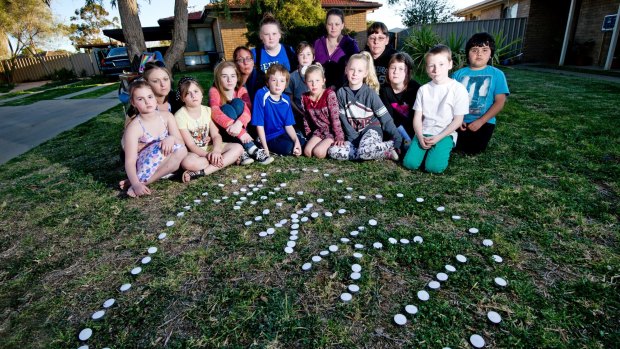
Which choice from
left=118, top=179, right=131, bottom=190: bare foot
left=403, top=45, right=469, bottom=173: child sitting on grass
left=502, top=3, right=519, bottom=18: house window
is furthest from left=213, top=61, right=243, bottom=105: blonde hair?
left=502, top=3, right=519, bottom=18: house window

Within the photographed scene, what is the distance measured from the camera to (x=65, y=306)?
1.79 meters

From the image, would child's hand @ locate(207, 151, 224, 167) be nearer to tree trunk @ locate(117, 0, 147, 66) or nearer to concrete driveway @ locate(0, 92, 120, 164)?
concrete driveway @ locate(0, 92, 120, 164)

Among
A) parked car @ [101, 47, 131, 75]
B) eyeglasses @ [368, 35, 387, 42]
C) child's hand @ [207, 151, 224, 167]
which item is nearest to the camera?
child's hand @ [207, 151, 224, 167]

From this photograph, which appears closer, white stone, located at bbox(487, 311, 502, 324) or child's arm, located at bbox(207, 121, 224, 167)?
white stone, located at bbox(487, 311, 502, 324)

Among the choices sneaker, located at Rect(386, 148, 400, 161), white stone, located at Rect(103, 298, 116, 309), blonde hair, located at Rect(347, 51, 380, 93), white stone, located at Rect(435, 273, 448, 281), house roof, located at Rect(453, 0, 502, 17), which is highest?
house roof, located at Rect(453, 0, 502, 17)

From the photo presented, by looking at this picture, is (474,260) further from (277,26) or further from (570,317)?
(277,26)

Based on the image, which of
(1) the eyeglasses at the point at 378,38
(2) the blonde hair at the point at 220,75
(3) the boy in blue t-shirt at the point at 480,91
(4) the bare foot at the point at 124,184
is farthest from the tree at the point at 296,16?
(4) the bare foot at the point at 124,184

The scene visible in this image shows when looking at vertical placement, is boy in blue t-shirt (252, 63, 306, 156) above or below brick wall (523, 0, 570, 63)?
below

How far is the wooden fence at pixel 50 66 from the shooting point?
19922mm

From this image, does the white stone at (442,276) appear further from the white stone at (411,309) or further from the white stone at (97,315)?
the white stone at (97,315)

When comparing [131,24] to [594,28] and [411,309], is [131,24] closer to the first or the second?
[411,309]

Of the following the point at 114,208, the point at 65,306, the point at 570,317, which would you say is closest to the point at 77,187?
the point at 114,208

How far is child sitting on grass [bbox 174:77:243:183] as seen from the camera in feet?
11.3

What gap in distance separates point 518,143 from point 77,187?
496 cm
